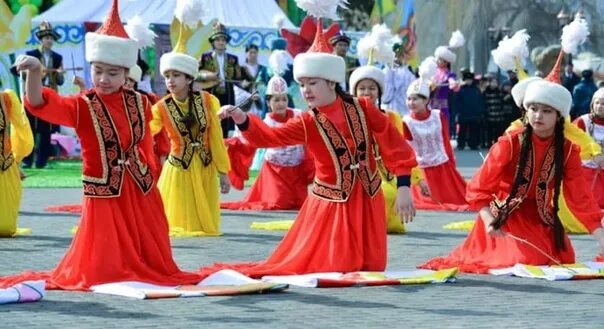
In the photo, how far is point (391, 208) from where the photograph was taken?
12664 millimetres

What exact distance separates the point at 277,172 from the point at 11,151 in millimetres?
4131

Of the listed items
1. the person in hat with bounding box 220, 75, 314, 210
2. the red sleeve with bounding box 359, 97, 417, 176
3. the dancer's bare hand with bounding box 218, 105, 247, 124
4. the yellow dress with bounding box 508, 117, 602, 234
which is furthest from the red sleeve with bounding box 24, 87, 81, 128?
the person in hat with bounding box 220, 75, 314, 210

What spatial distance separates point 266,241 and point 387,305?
393 centimetres

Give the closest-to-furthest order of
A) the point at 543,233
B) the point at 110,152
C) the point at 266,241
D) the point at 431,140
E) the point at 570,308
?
the point at 570,308 < the point at 110,152 < the point at 543,233 < the point at 266,241 < the point at 431,140

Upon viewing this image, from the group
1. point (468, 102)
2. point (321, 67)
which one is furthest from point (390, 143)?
point (468, 102)

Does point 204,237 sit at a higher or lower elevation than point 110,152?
lower

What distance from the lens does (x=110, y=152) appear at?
8695mm

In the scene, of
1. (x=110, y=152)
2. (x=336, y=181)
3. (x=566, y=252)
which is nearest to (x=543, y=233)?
(x=566, y=252)

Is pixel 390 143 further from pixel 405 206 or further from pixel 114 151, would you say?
pixel 114 151

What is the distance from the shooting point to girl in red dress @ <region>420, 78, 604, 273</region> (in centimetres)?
935

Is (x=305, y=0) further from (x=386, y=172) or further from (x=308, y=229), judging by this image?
(x=386, y=172)

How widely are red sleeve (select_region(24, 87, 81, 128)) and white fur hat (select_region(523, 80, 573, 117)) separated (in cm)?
291

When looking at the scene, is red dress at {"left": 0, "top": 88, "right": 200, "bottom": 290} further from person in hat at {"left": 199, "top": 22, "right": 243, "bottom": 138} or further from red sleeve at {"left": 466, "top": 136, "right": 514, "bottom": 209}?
person in hat at {"left": 199, "top": 22, "right": 243, "bottom": 138}

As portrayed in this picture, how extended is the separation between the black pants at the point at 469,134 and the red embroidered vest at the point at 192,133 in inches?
692
